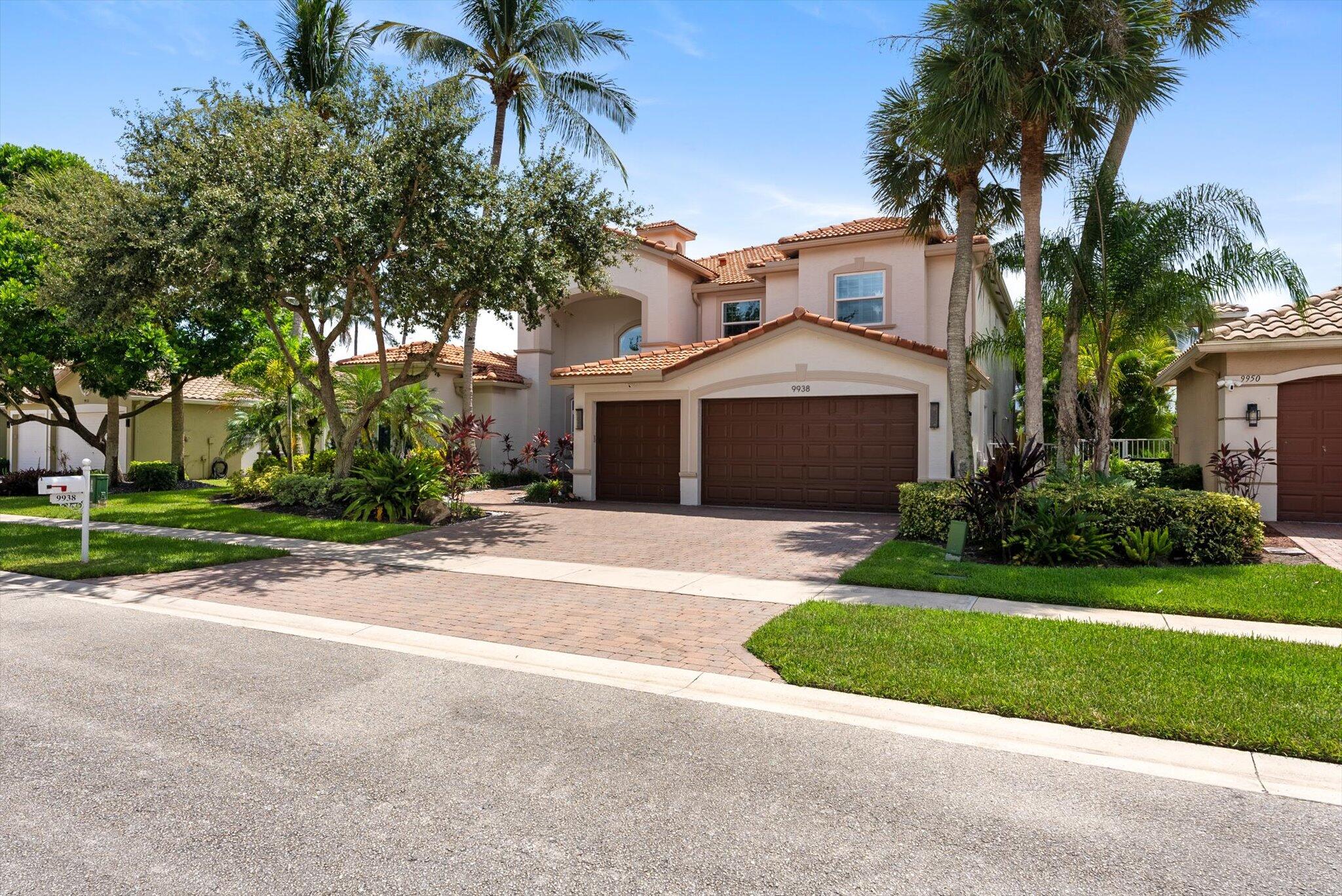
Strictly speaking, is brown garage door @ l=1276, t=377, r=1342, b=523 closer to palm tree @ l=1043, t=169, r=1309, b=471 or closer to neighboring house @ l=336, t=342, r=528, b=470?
palm tree @ l=1043, t=169, r=1309, b=471

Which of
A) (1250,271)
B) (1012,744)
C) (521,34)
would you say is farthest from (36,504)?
(1250,271)

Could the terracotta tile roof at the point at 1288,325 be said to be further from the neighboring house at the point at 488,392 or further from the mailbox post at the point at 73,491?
the neighboring house at the point at 488,392

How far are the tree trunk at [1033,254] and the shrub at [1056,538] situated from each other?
3536 mm

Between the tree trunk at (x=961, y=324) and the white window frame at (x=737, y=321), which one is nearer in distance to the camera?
the tree trunk at (x=961, y=324)

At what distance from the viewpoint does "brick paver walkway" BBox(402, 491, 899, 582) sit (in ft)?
36.8

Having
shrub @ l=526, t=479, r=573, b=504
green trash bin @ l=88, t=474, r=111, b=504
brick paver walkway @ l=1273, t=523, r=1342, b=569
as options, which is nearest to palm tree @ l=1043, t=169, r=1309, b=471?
brick paver walkway @ l=1273, t=523, r=1342, b=569

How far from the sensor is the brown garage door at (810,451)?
689 inches

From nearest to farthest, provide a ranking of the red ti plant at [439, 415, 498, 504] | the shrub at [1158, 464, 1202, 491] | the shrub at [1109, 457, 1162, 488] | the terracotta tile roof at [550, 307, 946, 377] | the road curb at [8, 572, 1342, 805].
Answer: the road curb at [8, 572, 1342, 805]
the red ti plant at [439, 415, 498, 504]
the terracotta tile roof at [550, 307, 946, 377]
the shrub at [1158, 464, 1202, 491]
the shrub at [1109, 457, 1162, 488]

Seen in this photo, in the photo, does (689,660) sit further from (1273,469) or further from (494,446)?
(494,446)

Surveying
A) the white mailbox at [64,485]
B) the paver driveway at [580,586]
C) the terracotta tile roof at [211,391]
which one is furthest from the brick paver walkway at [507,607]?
the terracotta tile roof at [211,391]

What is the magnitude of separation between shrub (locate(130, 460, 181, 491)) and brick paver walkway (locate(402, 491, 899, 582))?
1083cm

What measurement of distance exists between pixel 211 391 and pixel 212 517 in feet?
50.7

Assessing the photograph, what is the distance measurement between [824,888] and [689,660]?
3.23 metres

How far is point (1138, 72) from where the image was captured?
41.9ft
